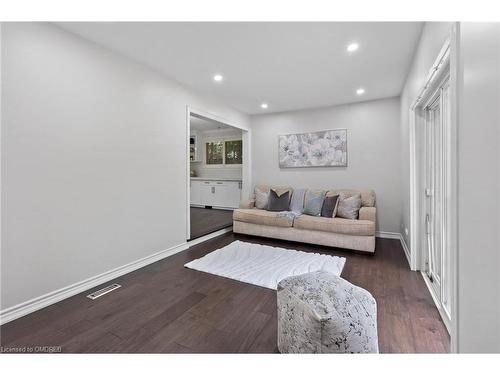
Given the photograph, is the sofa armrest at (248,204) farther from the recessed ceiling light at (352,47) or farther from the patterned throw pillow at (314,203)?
the recessed ceiling light at (352,47)

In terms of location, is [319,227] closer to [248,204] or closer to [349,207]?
[349,207]

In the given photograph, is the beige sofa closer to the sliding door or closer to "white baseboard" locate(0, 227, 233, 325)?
the sliding door

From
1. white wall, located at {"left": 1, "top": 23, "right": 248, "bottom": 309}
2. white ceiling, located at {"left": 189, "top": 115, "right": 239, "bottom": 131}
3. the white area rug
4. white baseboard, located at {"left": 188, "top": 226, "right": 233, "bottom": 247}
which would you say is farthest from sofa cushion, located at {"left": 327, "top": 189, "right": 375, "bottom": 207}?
white ceiling, located at {"left": 189, "top": 115, "right": 239, "bottom": 131}

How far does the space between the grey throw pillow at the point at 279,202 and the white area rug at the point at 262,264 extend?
96 centimetres

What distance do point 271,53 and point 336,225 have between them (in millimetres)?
2403

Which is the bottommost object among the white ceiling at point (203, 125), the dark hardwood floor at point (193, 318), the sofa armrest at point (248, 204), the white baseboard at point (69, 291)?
the dark hardwood floor at point (193, 318)

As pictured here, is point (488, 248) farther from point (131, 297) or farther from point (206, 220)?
point (206, 220)

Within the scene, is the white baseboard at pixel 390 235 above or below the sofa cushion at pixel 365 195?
below

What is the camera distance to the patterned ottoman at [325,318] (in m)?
1.18

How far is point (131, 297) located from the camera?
213 cm

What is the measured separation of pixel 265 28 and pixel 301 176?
3.05m

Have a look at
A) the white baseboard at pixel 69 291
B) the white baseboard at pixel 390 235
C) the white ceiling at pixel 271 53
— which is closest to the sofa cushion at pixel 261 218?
the white baseboard at pixel 69 291

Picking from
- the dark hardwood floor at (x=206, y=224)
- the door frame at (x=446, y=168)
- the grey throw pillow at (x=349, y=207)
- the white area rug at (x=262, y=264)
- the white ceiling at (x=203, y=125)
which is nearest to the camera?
the door frame at (x=446, y=168)
